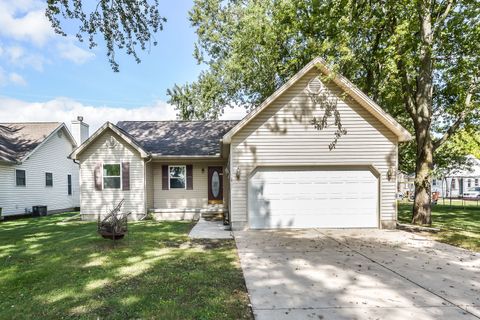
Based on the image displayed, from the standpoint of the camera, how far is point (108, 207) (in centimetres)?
1348

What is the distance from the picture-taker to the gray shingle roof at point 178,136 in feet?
47.9

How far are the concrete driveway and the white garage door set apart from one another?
5.99 feet

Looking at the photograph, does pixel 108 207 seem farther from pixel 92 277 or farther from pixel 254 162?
pixel 92 277

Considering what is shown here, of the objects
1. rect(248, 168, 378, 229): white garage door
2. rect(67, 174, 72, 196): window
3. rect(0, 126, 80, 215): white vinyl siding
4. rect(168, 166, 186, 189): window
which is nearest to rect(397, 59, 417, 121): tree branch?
rect(248, 168, 378, 229): white garage door

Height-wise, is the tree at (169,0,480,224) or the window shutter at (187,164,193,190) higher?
the tree at (169,0,480,224)

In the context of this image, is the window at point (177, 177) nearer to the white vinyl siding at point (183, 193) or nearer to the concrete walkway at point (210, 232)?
the white vinyl siding at point (183, 193)

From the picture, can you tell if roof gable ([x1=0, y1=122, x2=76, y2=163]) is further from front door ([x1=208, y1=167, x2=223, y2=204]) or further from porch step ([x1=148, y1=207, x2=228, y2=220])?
front door ([x1=208, y1=167, x2=223, y2=204])

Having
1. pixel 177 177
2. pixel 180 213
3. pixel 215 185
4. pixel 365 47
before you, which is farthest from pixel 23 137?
pixel 365 47

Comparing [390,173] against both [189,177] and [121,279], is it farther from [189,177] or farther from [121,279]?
[121,279]

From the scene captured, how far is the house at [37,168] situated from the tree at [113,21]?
41.5ft

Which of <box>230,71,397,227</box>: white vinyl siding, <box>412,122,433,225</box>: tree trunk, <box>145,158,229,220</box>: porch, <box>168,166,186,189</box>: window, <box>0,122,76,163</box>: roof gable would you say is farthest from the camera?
<box>0,122,76,163</box>: roof gable

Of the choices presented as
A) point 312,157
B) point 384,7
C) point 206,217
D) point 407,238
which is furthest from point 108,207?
point 384,7

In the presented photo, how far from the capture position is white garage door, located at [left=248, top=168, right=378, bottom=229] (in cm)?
1048

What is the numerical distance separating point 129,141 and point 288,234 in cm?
834
